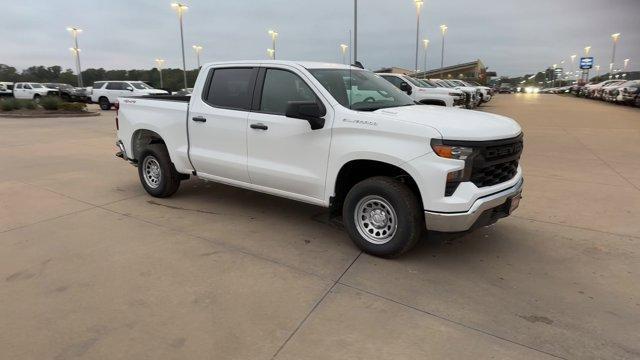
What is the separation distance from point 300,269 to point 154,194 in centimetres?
326

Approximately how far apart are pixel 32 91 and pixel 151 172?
33260 mm

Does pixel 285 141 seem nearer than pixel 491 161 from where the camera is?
No

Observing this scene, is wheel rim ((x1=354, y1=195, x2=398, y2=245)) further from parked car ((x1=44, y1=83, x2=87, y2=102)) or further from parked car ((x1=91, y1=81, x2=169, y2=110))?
parked car ((x1=44, y1=83, x2=87, y2=102))

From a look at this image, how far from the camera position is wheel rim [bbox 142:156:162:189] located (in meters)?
6.58

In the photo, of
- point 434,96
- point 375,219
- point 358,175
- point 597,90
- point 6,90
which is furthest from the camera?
point 6,90

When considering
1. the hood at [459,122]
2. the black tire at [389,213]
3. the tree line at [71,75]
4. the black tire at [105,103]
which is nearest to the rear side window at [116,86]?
the black tire at [105,103]

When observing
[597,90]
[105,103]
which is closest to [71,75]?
[105,103]

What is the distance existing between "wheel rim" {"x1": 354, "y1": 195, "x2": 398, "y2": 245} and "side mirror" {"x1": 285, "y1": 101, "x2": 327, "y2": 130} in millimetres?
906

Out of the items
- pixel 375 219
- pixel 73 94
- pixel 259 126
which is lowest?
pixel 375 219

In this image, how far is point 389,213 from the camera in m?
4.43

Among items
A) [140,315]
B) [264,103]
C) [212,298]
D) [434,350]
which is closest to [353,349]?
[434,350]

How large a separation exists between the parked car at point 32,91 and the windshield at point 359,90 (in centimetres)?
3350

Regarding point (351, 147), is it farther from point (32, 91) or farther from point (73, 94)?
point (32, 91)

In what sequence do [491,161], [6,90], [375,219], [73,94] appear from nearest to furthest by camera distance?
1. [491,161]
2. [375,219]
3. [73,94]
4. [6,90]
